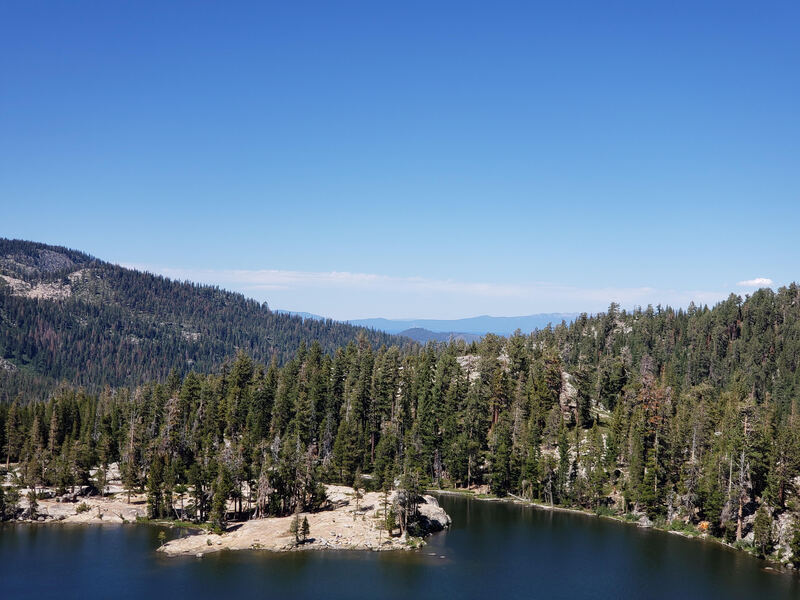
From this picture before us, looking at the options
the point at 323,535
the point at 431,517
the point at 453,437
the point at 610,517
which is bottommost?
the point at 610,517

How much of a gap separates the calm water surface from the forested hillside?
38.8ft

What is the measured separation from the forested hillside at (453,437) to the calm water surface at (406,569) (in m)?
11.8

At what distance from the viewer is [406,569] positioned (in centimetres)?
8975

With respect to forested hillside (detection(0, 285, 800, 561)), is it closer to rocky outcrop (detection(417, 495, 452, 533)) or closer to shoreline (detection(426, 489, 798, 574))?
shoreline (detection(426, 489, 798, 574))

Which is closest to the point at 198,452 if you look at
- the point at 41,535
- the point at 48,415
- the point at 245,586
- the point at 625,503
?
the point at 41,535

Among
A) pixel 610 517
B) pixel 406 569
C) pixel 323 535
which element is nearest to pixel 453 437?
pixel 610 517

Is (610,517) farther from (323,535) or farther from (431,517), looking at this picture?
(323,535)

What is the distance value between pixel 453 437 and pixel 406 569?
66.4m

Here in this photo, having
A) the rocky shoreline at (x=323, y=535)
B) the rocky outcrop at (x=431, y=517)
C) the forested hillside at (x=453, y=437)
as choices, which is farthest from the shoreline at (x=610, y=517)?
the rocky shoreline at (x=323, y=535)

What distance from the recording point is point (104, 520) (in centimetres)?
11644

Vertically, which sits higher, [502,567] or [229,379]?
[229,379]

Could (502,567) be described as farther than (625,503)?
No

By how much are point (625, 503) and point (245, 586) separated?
3302 inches

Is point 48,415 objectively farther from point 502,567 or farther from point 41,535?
point 502,567
